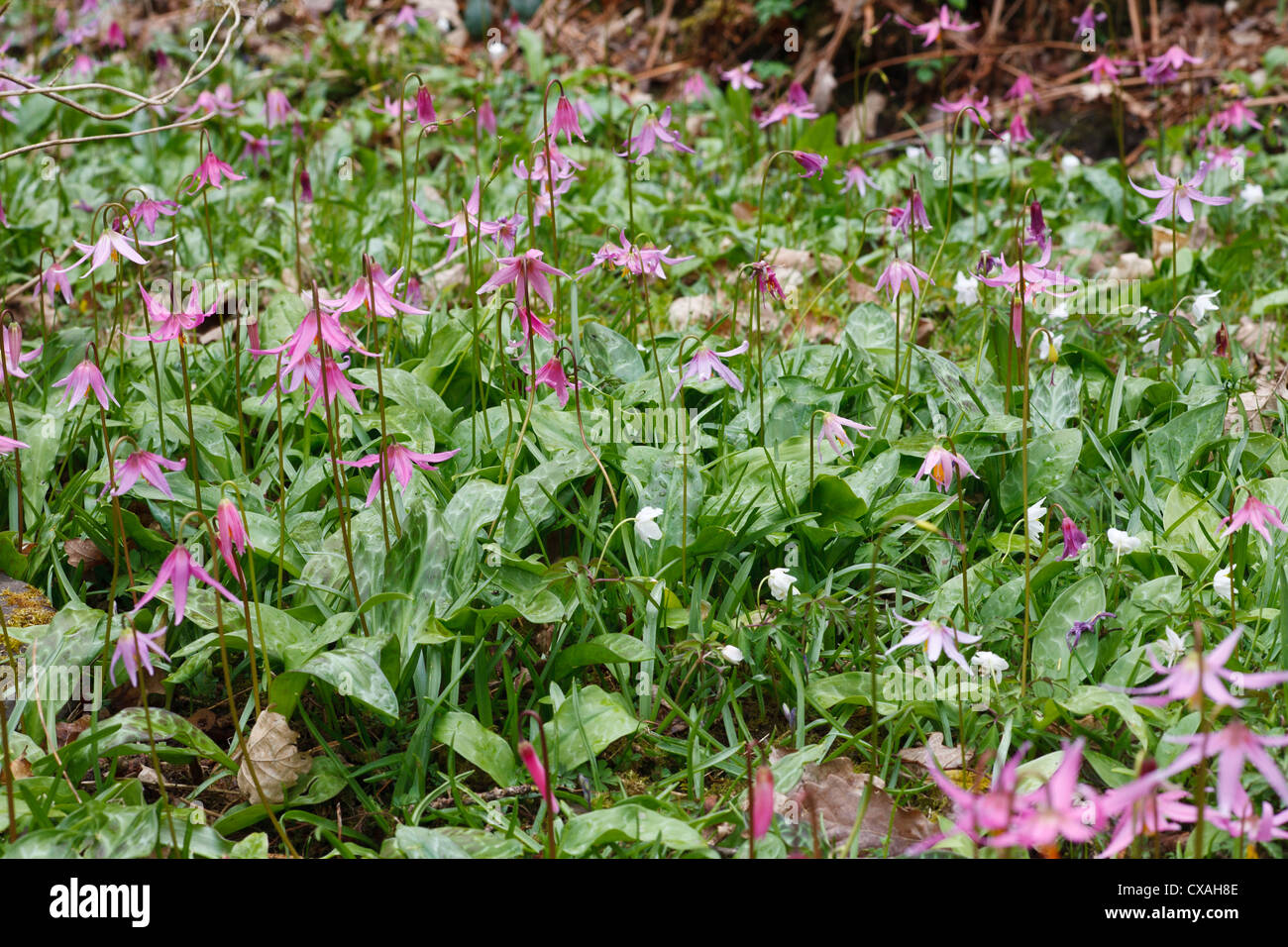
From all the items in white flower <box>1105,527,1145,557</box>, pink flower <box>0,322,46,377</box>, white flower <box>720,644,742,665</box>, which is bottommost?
white flower <box>720,644,742,665</box>

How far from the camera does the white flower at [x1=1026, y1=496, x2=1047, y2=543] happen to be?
6.26ft

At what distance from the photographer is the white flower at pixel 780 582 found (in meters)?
1.81

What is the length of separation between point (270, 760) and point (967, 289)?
1909 mm

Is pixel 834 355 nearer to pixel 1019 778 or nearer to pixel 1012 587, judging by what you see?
pixel 1012 587

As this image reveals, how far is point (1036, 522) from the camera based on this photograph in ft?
6.47

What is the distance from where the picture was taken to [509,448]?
83.5 inches

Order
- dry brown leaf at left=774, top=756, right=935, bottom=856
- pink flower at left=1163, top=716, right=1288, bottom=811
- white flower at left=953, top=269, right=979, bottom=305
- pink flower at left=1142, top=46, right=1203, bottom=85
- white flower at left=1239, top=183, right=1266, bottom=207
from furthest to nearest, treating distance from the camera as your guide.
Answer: white flower at left=1239, top=183, right=1266, bottom=207 → pink flower at left=1142, top=46, right=1203, bottom=85 → white flower at left=953, top=269, right=979, bottom=305 → dry brown leaf at left=774, top=756, right=935, bottom=856 → pink flower at left=1163, top=716, right=1288, bottom=811

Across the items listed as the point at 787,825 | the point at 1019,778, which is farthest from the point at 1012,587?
the point at 787,825

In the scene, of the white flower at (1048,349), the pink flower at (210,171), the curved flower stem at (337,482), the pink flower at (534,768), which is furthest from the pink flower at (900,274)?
the pink flower at (210,171)

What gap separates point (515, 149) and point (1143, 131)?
7.98 ft

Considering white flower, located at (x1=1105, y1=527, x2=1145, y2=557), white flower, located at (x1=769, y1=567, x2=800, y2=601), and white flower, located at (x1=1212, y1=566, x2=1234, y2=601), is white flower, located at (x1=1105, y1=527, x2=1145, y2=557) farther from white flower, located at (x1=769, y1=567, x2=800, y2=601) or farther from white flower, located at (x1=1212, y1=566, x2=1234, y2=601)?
white flower, located at (x1=769, y1=567, x2=800, y2=601)

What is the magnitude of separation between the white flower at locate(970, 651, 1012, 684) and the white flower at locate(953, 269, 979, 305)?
119 cm

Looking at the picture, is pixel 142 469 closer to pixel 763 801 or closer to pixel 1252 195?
pixel 763 801

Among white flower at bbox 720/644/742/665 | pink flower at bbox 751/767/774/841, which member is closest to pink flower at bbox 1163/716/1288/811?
pink flower at bbox 751/767/774/841
